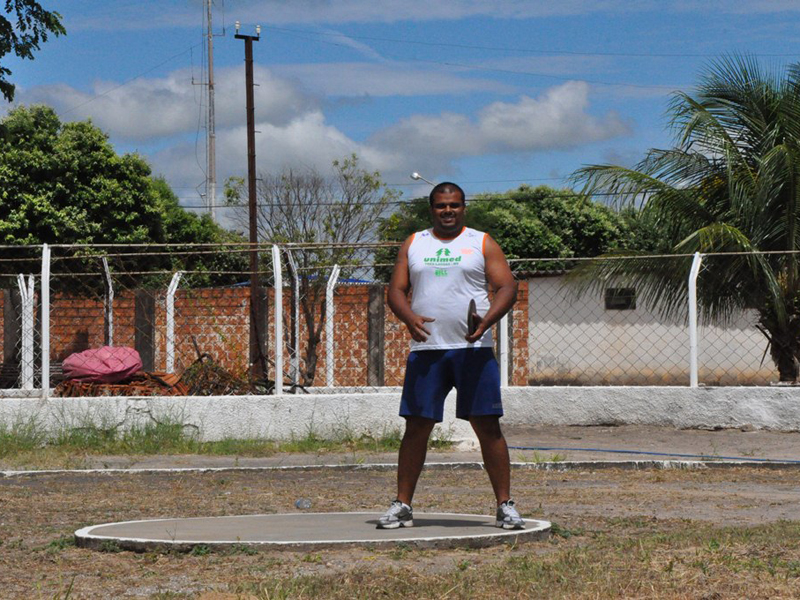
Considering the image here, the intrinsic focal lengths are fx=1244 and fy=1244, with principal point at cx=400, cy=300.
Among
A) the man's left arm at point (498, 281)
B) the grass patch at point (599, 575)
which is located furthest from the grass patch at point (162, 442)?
the grass patch at point (599, 575)

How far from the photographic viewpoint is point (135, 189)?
33188 mm

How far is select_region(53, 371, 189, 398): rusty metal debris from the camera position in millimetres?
12438

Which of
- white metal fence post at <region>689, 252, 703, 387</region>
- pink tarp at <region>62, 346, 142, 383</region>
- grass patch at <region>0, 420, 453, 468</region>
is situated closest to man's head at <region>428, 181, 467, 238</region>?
grass patch at <region>0, 420, 453, 468</region>

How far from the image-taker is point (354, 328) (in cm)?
1939

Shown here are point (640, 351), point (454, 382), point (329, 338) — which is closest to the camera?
point (454, 382)

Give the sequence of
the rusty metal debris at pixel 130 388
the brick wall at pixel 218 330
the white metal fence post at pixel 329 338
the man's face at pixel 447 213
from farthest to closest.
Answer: the brick wall at pixel 218 330 < the white metal fence post at pixel 329 338 < the rusty metal debris at pixel 130 388 < the man's face at pixel 447 213

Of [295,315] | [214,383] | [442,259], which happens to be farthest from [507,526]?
[295,315]

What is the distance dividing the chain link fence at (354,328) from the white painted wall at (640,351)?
0.09ft

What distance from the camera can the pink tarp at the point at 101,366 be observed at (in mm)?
12570

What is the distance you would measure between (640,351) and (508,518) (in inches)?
450

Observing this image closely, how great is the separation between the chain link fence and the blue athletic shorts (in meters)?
5.54

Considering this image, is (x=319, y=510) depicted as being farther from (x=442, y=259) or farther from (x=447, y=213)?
(x=447, y=213)

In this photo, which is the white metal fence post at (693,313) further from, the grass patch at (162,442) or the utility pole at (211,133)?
the utility pole at (211,133)

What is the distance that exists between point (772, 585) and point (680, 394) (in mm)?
8729
